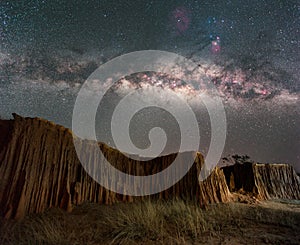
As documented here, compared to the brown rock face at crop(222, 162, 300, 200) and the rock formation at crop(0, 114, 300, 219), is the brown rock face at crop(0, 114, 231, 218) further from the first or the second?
the brown rock face at crop(222, 162, 300, 200)

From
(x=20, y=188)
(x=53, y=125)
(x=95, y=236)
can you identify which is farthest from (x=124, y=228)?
(x=53, y=125)

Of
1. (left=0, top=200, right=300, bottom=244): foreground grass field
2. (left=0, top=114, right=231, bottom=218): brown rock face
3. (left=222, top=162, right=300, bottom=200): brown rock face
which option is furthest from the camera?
(left=222, top=162, right=300, bottom=200): brown rock face

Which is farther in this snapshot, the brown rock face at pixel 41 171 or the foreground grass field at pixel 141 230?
the brown rock face at pixel 41 171

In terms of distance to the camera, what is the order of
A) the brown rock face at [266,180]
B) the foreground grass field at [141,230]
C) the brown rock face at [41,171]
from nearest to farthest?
1. the foreground grass field at [141,230]
2. the brown rock face at [41,171]
3. the brown rock face at [266,180]

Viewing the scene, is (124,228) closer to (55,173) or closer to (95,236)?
(95,236)

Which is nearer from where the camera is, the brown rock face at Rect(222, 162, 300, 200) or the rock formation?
the rock formation

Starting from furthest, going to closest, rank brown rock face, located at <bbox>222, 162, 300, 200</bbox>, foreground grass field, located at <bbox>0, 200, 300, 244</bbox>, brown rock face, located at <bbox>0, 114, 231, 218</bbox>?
brown rock face, located at <bbox>222, 162, 300, 200</bbox>
brown rock face, located at <bbox>0, 114, 231, 218</bbox>
foreground grass field, located at <bbox>0, 200, 300, 244</bbox>

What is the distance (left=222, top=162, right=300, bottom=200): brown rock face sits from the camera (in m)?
15.4

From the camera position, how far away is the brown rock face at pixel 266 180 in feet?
50.4

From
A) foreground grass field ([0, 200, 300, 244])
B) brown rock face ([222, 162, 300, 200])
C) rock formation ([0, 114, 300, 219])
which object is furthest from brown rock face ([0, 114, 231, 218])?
brown rock face ([222, 162, 300, 200])

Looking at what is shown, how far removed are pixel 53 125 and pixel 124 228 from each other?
428 centimetres

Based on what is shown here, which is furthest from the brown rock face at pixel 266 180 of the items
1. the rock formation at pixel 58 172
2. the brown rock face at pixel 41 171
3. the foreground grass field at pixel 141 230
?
the foreground grass field at pixel 141 230

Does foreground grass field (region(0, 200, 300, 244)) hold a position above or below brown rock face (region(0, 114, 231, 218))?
below

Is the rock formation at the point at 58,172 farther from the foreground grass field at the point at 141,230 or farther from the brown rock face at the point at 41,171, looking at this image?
the foreground grass field at the point at 141,230
